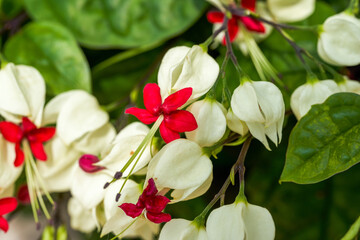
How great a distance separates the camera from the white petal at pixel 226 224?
29cm

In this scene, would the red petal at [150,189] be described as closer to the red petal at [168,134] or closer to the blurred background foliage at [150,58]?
the red petal at [168,134]

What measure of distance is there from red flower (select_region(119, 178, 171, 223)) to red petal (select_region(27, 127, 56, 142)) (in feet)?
0.43

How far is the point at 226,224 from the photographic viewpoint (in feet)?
0.97

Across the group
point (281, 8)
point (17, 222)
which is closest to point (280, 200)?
point (281, 8)

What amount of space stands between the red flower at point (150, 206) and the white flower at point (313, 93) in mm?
110

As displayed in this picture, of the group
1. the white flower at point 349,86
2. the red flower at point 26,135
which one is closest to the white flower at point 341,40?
the white flower at point 349,86

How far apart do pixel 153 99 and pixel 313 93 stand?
106mm

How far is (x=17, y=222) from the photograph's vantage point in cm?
88

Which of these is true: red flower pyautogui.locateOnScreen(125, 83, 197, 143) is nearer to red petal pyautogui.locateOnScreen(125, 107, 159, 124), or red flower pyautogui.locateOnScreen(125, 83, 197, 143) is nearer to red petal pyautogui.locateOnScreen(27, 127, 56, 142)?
red petal pyautogui.locateOnScreen(125, 107, 159, 124)

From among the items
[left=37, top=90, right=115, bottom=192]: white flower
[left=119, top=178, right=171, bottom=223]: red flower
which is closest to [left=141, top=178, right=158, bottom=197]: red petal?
[left=119, top=178, right=171, bottom=223]: red flower

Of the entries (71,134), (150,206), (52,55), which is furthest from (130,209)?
(52,55)

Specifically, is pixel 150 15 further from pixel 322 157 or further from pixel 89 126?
pixel 322 157

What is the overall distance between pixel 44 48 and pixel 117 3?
0.08 m

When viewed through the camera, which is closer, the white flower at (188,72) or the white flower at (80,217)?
the white flower at (188,72)
